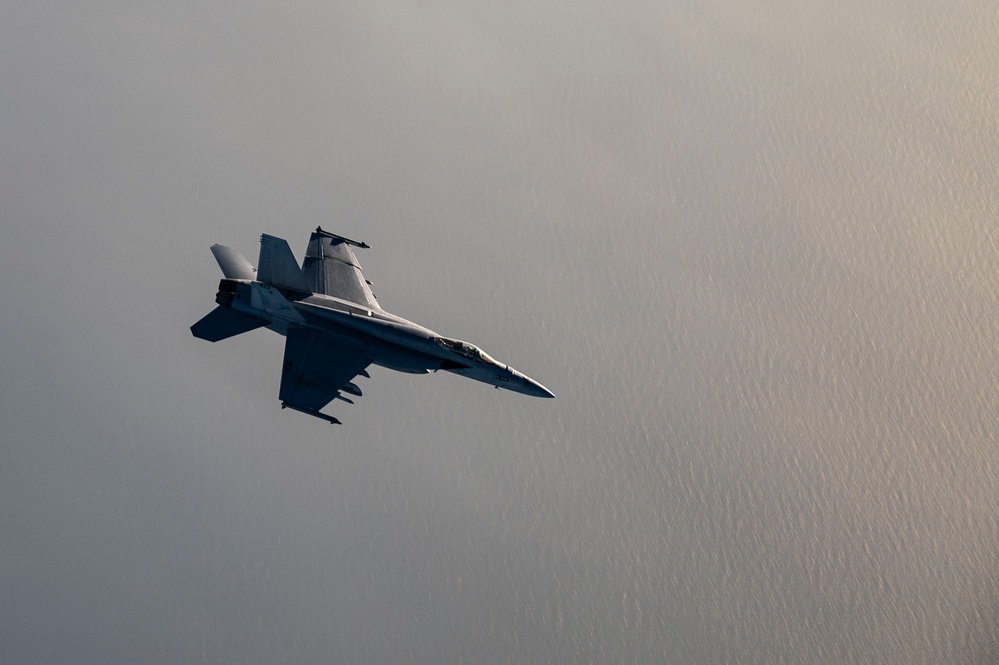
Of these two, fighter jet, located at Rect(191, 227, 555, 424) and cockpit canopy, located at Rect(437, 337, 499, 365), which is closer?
fighter jet, located at Rect(191, 227, 555, 424)

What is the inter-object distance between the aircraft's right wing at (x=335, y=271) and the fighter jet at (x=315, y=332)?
1.22 m

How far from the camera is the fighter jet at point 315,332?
6875 cm

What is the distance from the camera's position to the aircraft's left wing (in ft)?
229

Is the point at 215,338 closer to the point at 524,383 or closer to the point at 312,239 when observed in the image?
the point at 312,239

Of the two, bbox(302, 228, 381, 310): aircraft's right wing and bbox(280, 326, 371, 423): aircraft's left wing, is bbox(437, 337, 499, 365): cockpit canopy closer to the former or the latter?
bbox(280, 326, 371, 423): aircraft's left wing

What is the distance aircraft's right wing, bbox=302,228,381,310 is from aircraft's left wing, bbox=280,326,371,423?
4.79 meters

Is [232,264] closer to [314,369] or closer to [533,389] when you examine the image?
[314,369]

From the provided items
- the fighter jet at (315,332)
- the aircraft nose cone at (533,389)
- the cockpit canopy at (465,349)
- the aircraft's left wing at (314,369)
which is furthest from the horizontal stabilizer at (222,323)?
the aircraft nose cone at (533,389)

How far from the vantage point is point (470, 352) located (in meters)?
70.8

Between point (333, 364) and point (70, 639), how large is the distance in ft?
247

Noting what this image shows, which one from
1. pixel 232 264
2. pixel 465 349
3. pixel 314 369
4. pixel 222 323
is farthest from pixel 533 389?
pixel 232 264

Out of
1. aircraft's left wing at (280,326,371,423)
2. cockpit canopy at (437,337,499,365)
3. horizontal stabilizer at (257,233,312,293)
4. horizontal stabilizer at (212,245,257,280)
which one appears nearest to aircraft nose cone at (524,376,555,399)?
cockpit canopy at (437,337,499,365)

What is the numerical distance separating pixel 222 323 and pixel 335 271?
10679 mm

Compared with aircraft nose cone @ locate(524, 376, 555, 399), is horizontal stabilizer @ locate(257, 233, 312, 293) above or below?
above
